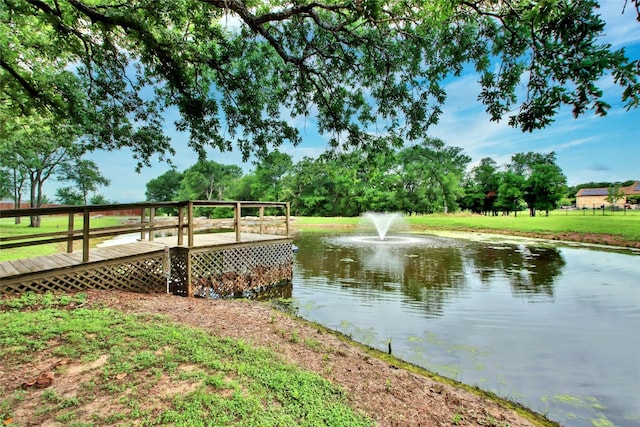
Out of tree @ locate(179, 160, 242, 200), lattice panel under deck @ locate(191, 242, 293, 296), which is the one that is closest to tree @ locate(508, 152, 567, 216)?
lattice panel under deck @ locate(191, 242, 293, 296)

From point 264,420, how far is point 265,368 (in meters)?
0.85

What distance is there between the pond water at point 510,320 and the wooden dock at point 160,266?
4.45 feet

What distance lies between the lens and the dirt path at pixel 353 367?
271 cm

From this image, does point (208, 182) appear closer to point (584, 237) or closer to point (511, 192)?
point (511, 192)

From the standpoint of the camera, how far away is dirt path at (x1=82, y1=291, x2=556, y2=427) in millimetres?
2715

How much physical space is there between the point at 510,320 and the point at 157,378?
19.9 ft

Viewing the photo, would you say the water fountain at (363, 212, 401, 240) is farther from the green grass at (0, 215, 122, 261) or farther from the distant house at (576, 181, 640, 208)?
the distant house at (576, 181, 640, 208)

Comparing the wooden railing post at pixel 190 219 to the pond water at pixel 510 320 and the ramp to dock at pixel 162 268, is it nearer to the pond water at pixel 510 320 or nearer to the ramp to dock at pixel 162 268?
the ramp to dock at pixel 162 268

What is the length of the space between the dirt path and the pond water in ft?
2.10

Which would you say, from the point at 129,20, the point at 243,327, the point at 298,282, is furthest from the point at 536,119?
the point at 298,282

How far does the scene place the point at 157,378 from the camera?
2.76 meters

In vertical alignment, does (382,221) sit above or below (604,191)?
below

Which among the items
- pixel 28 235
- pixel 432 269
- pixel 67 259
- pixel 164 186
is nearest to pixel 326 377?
pixel 28 235

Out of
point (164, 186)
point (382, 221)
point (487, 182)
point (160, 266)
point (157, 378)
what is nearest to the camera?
point (157, 378)
